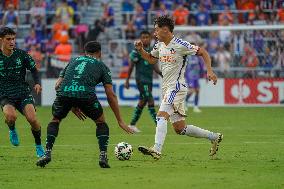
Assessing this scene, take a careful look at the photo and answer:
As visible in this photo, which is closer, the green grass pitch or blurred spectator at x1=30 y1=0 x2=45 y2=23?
the green grass pitch

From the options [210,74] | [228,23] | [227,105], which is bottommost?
[227,105]

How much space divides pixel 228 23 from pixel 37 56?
7.26 m

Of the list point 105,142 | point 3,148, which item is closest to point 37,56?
point 3,148

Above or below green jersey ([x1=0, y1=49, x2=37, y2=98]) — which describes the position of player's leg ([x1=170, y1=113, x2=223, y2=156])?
below

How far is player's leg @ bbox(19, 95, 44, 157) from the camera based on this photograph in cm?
1454

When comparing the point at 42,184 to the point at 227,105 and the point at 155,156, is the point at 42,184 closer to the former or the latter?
the point at 155,156

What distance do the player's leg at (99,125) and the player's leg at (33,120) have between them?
4.82ft

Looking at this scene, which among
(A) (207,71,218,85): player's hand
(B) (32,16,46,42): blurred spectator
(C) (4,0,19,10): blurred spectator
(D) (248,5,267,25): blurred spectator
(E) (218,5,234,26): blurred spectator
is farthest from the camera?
(C) (4,0,19,10): blurred spectator

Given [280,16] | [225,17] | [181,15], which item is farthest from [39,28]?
[280,16]

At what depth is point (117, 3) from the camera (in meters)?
36.9

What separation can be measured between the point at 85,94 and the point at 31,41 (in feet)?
71.3

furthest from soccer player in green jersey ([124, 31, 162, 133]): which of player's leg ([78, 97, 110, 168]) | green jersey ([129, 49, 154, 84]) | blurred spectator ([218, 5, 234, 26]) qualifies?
blurred spectator ([218, 5, 234, 26])

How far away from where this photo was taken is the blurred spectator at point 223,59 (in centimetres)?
3183

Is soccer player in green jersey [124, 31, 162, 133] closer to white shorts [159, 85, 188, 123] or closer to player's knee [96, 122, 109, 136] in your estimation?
white shorts [159, 85, 188, 123]
